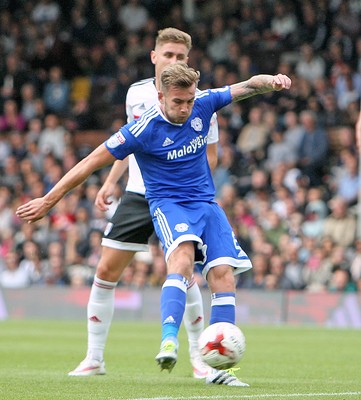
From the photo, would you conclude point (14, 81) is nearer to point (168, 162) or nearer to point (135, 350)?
point (135, 350)

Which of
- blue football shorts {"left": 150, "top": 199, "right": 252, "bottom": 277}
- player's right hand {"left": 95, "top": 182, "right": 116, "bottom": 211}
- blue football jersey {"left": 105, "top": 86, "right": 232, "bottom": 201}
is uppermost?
blue football jersey {"left": 105, "top": 86, "right": 232, "bottom": 201}

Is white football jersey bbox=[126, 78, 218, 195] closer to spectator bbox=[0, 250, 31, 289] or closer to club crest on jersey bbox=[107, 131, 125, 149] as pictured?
club crest on jersey bbox=[107, 131, 125, 149]

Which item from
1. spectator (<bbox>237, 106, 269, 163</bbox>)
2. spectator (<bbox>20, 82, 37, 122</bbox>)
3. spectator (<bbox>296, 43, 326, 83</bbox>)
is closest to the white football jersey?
spectator (<bbox>237, 106, 269, 163</bbox>)

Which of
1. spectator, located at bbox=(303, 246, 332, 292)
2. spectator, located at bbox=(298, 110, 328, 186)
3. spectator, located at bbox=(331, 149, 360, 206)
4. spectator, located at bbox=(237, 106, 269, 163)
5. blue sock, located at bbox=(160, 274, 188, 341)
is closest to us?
blue sock, located at bbox=(160, 274, 188, 341)

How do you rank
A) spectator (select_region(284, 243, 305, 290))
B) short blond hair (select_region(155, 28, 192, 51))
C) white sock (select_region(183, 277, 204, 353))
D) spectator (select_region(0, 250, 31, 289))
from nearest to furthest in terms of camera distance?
short blond hair (select_region(155, 28, 192, 51)) → white sock (select_region(183, 277, 204, 353)) → spectator (select_region(284, 243, 305, 290)) → spectator (select_region(0, 250, 31, 289))

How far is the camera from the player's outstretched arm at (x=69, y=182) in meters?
7.36

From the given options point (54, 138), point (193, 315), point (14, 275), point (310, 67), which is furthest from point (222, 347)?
point (54, 138)

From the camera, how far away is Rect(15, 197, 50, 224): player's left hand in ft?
24.1

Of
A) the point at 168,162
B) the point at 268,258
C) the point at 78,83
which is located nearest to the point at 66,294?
the point at 268,258

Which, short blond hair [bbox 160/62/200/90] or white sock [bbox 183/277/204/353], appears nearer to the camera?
short blond hair [bbox 160/62/200/90]

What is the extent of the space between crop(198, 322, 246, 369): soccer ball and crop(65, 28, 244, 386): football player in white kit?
4.35ft

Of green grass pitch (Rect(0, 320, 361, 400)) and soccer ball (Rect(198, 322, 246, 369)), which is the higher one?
soccer ball (Rect(198, 322, 246, 369))

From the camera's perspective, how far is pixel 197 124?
7672mm

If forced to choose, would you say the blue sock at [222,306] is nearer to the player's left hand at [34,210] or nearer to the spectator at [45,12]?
the player's left hand at [34,210]
